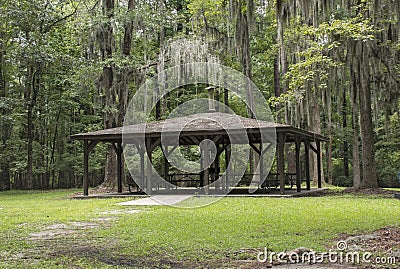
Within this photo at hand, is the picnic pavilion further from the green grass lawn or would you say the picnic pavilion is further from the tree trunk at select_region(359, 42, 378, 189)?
the green grass lawn

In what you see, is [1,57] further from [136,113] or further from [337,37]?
[337,37]

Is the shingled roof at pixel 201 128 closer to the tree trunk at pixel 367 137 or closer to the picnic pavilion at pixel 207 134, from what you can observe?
the picnic pavilion at pixel 207 134

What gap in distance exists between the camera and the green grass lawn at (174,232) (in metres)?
5.68

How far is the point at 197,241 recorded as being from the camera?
6.70 metres

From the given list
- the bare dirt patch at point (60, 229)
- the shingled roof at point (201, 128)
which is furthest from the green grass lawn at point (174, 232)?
the shingled roof at point (201, 128)

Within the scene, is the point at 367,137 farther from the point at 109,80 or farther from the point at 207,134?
the point at 109,80

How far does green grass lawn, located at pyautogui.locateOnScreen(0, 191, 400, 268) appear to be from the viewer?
5680mm

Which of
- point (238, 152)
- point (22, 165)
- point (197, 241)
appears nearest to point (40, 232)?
point (197, 241)

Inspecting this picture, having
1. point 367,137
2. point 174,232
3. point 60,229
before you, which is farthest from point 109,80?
point 174,232

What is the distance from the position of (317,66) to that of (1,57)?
13.5 metres

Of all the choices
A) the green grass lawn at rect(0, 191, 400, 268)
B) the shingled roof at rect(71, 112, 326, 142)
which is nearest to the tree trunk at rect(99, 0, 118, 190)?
the shingled roof at rect(71, 112, 326, 142)

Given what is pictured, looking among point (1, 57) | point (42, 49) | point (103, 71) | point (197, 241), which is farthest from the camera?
point (1, 57)

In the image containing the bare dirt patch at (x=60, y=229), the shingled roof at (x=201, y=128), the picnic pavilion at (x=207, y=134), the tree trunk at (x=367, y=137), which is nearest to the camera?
the bare dirt patch at (x=60, y=229)

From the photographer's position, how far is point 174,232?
24.7 ft
